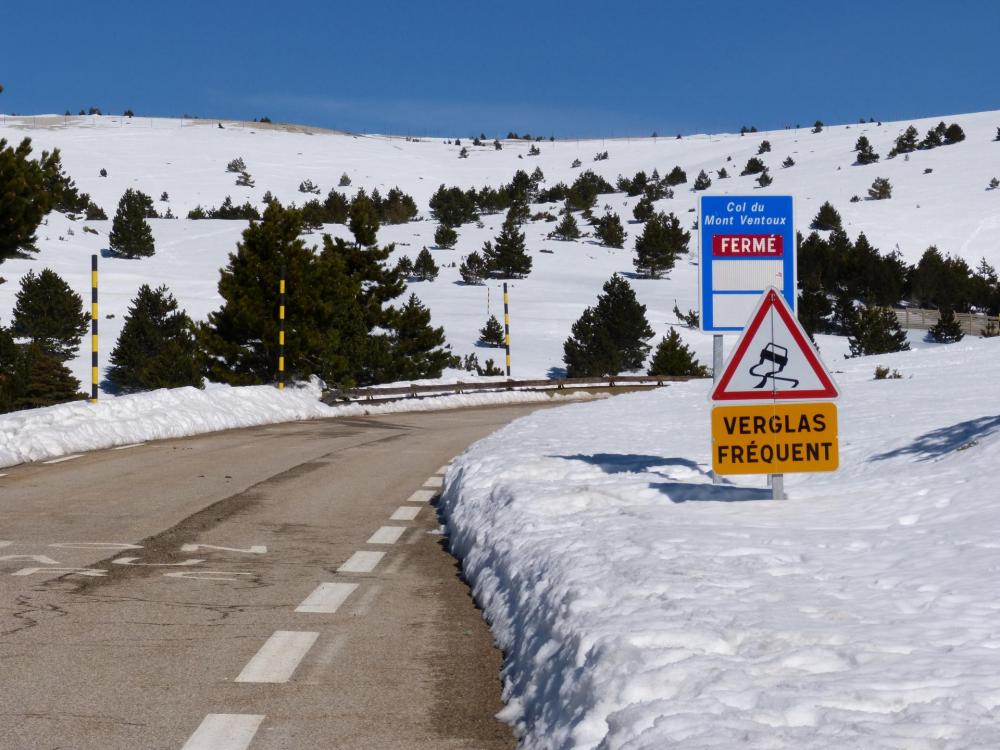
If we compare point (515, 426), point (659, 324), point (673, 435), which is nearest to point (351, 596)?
point (673, 435)

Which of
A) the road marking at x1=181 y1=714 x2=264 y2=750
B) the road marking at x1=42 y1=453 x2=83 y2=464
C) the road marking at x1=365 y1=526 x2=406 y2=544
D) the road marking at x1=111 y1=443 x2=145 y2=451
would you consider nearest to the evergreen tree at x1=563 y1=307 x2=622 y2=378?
the road marking at x1=111 y1=443 x2=145 y2=451

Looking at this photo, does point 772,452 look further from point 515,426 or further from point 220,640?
point 515,426

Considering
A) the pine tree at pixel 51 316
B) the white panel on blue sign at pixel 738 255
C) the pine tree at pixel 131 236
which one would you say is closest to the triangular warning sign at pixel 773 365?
the white panel on blue sign at pixel 738 255

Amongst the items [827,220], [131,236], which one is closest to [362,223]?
[131,236]

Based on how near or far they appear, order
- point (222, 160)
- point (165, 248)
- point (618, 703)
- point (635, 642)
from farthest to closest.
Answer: point (222, 160) → point (165, 248) → point (635, 642) → point (618, 703)

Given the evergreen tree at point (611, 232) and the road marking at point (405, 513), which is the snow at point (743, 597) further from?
the evergreen tree at point (611, 232)

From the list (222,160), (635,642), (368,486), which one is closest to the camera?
(635,642)

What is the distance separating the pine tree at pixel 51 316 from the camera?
2146 inches

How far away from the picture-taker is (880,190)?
101812 mm

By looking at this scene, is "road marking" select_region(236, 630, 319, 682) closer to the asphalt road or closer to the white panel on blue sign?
the asphalt road

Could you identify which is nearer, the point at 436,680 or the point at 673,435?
the point at 436,680

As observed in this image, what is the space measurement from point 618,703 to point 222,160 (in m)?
145

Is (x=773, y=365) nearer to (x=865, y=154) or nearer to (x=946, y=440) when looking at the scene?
(x=946, y=440)

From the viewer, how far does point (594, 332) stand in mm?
56500
